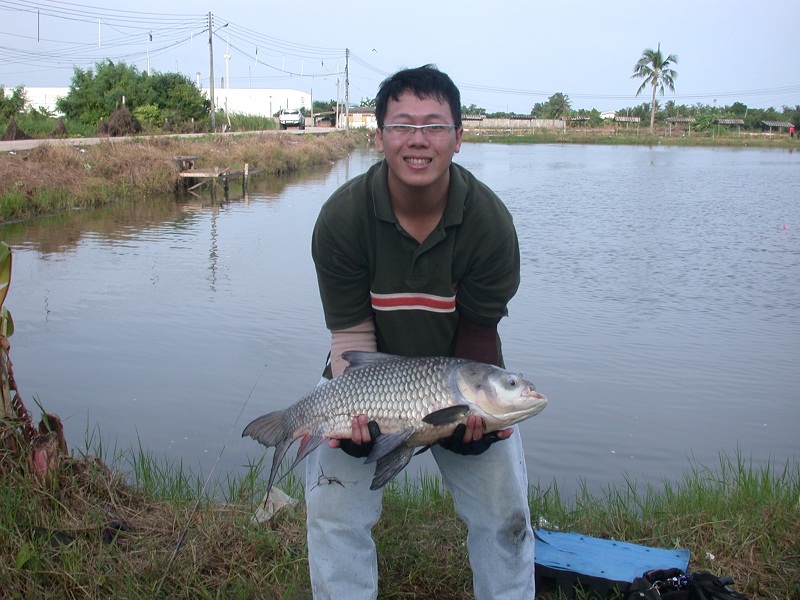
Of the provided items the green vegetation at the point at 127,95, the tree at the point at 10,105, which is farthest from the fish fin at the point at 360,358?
the green vegetation at the point at 127,95

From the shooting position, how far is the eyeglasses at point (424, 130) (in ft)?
9.38

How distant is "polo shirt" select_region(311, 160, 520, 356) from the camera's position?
9.61 feet

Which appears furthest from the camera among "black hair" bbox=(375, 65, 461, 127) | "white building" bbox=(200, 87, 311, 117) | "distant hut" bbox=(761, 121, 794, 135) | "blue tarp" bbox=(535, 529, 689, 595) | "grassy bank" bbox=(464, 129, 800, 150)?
"distant hut" bbox=(761, 121, 794, 135)

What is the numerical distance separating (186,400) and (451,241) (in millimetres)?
4856

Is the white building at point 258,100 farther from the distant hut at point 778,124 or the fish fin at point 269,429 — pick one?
the fish fin at point 269,429

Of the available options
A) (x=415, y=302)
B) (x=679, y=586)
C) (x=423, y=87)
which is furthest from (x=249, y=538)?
(x=423, y=87)

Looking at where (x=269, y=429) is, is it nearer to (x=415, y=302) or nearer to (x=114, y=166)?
(x=415, y=302)

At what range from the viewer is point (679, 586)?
301cm

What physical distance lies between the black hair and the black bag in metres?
1.74

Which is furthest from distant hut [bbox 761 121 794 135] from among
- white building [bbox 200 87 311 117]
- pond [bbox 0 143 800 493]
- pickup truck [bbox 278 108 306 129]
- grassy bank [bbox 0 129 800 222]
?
pond [bbox 0 143 800 493]

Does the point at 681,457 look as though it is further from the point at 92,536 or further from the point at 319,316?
the point at 319,316

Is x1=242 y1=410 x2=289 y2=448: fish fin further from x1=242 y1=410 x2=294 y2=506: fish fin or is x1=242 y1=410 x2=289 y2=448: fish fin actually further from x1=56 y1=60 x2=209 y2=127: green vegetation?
x1=56 y1=60 x2=209 y2=127: green vegetation

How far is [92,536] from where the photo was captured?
341cm

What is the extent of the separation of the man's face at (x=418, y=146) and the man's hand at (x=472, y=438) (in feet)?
2.64
